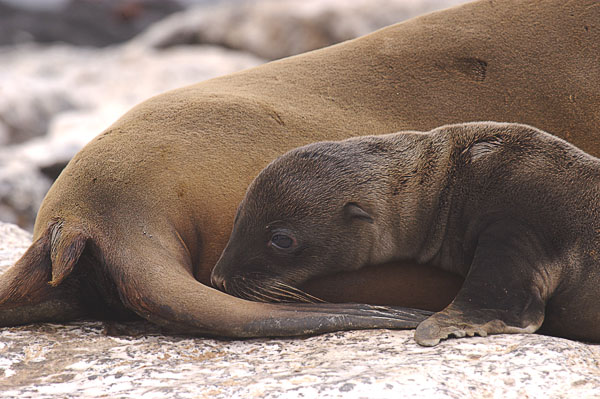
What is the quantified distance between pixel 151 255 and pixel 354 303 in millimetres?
887

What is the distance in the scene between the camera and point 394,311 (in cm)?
318

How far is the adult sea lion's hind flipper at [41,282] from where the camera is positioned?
10.4 ft

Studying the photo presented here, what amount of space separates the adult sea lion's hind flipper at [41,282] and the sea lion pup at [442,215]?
2.06 feet

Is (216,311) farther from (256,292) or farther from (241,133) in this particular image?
(241,133)

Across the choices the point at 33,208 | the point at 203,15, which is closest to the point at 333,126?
the point at 33,208

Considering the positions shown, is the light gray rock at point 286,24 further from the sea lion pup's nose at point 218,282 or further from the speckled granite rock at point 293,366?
the speckled granite rock at point 293,366

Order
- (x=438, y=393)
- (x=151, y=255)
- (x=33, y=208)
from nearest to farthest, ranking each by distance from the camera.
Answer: (x=438, y=393) < (x=151, y=255) < (x=33, y=208)

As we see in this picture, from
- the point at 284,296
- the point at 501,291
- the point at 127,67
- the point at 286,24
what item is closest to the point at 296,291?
the point at 284,296

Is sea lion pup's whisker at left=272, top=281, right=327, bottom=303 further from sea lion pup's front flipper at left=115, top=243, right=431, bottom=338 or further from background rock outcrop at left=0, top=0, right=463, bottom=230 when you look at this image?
background rock outcrop at left=0, top=0, right=463, bottom=230

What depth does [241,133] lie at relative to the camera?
12.7ft

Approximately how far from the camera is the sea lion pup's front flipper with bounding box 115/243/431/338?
3033 millimetres

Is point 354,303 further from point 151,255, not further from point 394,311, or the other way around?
point 151,255

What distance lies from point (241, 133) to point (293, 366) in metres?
1.50

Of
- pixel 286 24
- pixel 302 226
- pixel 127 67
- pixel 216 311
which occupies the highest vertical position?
pixel 286 24
